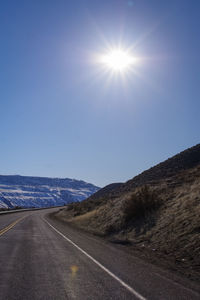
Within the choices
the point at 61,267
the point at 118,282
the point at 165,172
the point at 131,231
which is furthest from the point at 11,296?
the point at 165,172

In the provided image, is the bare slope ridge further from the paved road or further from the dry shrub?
the paved road

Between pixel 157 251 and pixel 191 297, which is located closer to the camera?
pixel 191 297

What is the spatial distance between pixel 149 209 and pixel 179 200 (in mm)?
2581

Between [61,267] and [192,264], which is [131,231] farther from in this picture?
[61,267]

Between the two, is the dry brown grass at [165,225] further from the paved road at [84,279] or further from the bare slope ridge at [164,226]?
the paved road at [84,279]

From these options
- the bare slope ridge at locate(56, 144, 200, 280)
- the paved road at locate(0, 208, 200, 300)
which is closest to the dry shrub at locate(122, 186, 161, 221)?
the bare slope ridge at locate(56, 144, 200, 280)

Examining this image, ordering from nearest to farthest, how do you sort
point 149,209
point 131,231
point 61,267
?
1. point 61,267
2. point 131,231
3. point 149,209

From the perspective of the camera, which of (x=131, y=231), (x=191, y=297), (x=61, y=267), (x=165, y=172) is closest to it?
(x=191, y=297)

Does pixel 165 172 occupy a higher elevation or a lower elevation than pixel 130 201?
higher

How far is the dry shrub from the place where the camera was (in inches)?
938

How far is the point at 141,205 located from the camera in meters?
24.3

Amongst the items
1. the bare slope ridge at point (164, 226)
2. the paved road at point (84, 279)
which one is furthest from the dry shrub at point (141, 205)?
the paved road at point (84, 279)

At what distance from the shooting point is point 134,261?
38.7 ft

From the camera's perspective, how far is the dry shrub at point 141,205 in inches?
938
